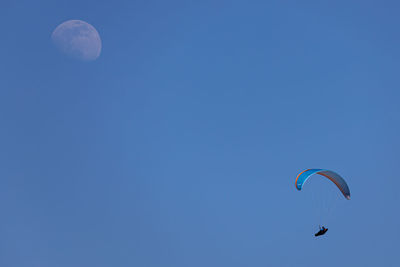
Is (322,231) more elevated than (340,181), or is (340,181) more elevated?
(340,181)

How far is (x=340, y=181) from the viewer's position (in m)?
49.1

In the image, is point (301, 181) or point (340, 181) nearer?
point (301, 181)

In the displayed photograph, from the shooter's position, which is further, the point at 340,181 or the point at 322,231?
the point at 340,181

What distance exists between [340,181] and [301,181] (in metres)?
6.40

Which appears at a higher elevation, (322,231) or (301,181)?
(301,181)

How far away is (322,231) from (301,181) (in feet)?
19.7

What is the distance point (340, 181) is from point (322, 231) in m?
7.04

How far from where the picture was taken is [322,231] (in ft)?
150

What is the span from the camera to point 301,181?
151 ft
